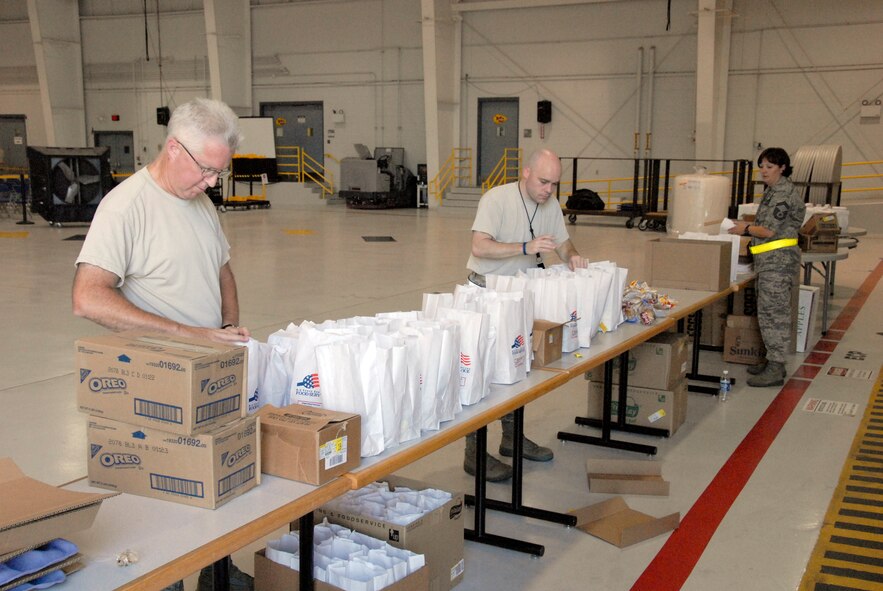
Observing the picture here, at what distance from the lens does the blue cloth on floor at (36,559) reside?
Result: 141 centimetres

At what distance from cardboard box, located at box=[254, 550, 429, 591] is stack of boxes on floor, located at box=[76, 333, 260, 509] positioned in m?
0.47

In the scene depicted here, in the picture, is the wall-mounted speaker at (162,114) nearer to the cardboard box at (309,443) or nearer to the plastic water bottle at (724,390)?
the plastic water bottle at (724,390)

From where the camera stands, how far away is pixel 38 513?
1.45 m

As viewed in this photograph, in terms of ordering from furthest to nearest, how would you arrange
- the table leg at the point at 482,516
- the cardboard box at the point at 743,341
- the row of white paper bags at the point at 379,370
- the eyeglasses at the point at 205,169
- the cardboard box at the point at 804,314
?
the cardboard box at the point at 804,314 → the cardboard box at the point at 743,341 → the table leg at the point at 482,516 → the eyeglasses at the point at 205,169 → the row of white paper bags at the point at 379,370

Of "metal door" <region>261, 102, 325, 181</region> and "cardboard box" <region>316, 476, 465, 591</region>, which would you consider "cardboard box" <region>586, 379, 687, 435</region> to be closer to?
"cardboard box" <region>316, 476, 465, 591</region>

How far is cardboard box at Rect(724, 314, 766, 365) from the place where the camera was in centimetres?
594

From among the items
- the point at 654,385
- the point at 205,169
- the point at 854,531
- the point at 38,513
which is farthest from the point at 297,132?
the point at 38,513

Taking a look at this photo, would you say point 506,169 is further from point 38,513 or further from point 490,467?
point 38,513

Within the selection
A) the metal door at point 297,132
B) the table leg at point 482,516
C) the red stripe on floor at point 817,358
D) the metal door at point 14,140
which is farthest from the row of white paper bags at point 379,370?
the metal door at point 14,140

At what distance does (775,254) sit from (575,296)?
261cm

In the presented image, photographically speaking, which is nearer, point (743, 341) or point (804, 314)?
point (743, 341)

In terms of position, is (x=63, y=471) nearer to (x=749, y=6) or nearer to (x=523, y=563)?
(x=523, y=563)

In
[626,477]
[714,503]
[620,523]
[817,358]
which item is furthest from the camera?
[817,358]

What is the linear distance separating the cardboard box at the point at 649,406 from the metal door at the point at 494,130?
49.9 feet
